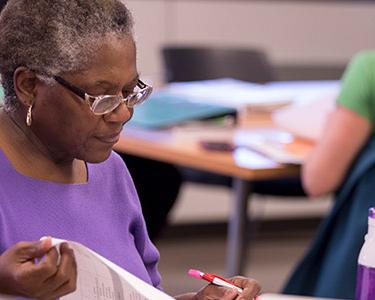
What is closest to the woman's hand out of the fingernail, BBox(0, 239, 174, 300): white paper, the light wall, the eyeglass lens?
BBox(0, 239, 174, 300): white paper

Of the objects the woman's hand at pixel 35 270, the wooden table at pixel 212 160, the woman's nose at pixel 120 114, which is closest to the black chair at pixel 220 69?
the wooden table at pixel 212 160

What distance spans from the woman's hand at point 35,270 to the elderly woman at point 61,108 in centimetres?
13

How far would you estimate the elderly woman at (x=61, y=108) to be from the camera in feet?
4.68

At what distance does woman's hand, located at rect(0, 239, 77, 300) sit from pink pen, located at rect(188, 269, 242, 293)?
31 cm

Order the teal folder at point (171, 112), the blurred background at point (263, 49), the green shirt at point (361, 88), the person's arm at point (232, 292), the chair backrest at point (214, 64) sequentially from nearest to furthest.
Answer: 1. the person's arm at point (232, 292)
2. the green shirt at point (361, 88)
3. the teal folder at point (171, 112)
4. the chair backrest at point (214, 64)
5. the blurred background at point (263, 49)

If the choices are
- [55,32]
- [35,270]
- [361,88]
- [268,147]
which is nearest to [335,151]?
[361,88]

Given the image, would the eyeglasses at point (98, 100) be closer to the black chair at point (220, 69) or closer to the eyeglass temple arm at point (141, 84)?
the eyeglass temple arm at point (141, 84)

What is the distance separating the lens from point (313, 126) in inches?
124

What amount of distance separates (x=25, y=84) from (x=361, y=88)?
1260mm

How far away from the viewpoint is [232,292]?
1.54 metres

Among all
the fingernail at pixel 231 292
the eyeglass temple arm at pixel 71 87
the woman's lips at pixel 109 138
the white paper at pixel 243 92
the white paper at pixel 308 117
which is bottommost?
the white paper at pixel 243 92

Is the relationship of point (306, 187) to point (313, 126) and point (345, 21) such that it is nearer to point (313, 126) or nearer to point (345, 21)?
point (313, 126)

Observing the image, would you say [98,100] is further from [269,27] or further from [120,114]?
[269,27]

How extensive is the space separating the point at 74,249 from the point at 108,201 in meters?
0.35
